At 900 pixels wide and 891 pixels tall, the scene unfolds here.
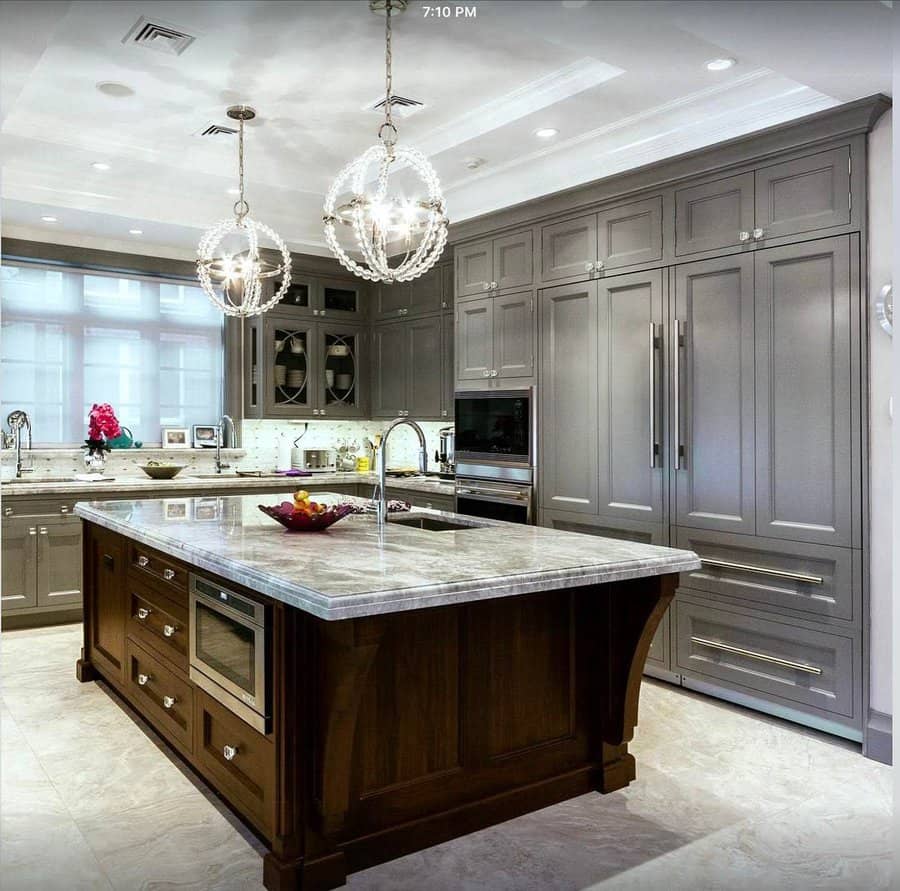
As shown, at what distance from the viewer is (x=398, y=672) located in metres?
2.37

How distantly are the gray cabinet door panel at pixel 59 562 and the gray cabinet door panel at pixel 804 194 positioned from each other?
435 centimetres

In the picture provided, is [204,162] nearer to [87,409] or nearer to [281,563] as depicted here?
[87,409]

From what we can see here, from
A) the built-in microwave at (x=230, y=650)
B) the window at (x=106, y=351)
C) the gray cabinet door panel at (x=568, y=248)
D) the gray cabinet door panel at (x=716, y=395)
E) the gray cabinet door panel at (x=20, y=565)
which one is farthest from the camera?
the window at (x=106, y=351)

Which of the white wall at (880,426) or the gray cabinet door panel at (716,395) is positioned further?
the gray cabinet door panel at (716,395)

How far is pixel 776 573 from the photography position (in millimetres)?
3496

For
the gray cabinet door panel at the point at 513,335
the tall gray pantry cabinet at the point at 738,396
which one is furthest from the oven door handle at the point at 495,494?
the gray cabinet door panel at the point at 513,335

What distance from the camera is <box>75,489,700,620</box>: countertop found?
2.02m

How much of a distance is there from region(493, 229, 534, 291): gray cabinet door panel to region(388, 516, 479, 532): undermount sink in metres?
1.89

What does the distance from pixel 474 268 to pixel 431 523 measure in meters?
2.29

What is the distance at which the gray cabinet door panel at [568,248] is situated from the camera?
14.3ft

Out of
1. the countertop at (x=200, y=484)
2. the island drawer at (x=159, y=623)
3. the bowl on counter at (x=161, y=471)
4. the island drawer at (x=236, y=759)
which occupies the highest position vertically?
the bowl on counter at (x=161, y=471)

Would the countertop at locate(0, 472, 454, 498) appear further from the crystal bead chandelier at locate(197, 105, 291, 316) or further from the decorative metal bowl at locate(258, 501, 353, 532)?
the decorative metal bowl at locate(258, 501, 353, 532)

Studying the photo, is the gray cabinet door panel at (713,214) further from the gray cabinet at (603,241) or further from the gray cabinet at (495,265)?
the gray cabinet at (495,265)

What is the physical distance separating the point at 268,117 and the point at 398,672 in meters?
3.11
